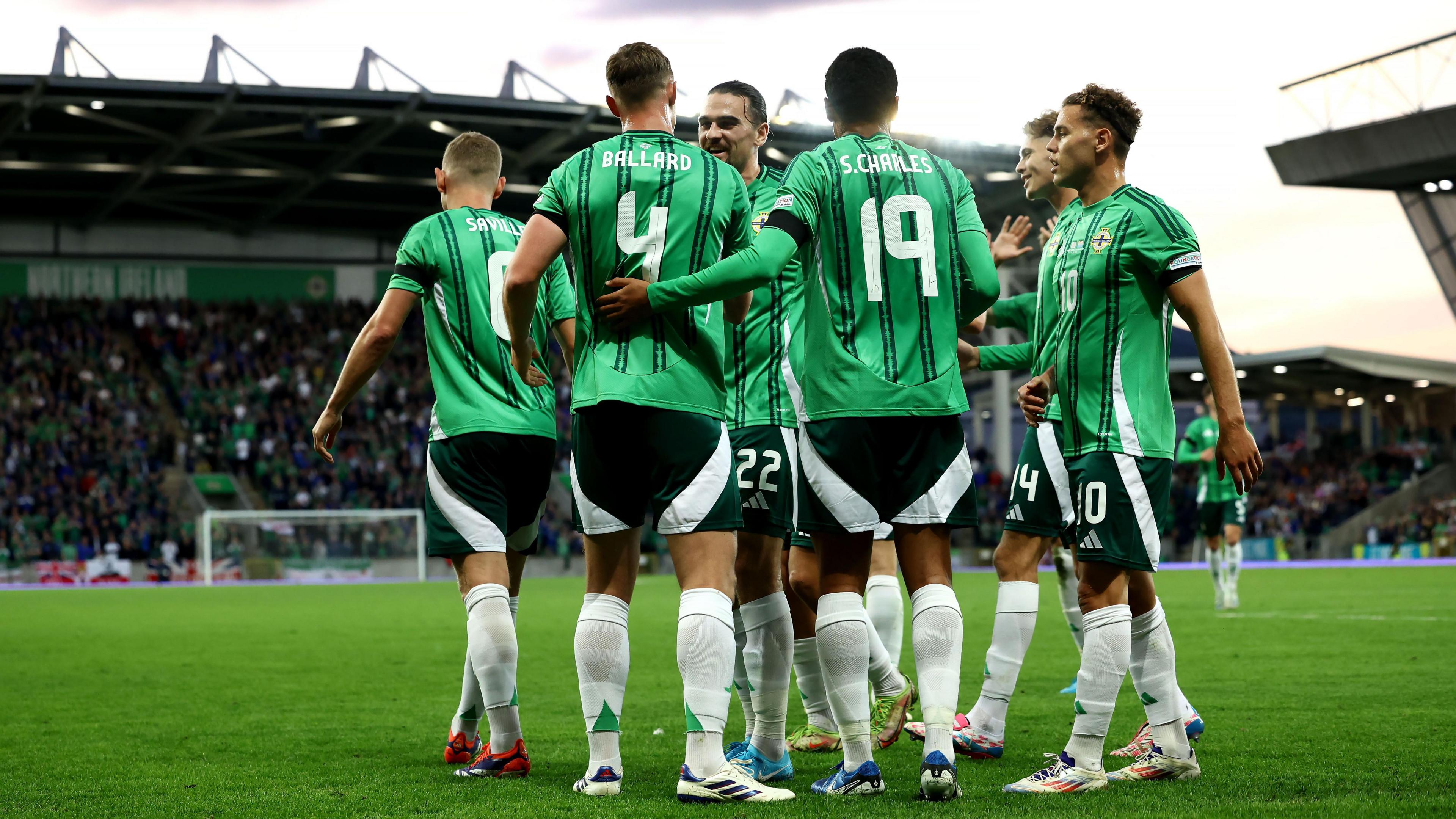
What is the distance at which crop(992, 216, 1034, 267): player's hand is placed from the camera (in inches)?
207

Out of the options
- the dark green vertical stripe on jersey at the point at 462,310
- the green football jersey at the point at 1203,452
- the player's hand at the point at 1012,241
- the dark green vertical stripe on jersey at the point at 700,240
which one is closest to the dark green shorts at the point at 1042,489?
the player's hand at the point at 1012,241

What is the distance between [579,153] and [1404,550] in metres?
38.1

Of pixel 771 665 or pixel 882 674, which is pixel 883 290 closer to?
pixel 771 665

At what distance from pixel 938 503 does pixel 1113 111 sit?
4.91 ft

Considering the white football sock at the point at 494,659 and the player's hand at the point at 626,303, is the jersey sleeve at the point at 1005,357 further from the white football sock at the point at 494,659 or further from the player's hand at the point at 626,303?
the white football sock at the point at 494,659

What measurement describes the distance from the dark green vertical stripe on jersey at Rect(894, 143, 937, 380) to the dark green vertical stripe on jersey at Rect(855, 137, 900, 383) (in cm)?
8

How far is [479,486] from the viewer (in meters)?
4.85

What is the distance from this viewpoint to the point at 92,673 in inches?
356

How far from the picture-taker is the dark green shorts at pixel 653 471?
404 cm

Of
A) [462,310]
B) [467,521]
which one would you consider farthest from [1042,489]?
[462,310]

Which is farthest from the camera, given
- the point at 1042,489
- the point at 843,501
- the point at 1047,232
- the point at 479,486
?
the point at 1047,232

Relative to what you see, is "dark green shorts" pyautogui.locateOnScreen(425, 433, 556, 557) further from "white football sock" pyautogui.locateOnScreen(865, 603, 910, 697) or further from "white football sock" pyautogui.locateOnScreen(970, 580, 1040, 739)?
"white football sock" pyautogui.locateOnScreen(970, 580, 1040, 739)

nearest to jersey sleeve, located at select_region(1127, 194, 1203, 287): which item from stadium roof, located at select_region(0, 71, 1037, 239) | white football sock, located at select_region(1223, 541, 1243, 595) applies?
white football sock, located at select_region(1223, 541, 1243, 595)

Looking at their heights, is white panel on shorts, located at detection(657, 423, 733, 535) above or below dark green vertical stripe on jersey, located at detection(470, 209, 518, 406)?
below
